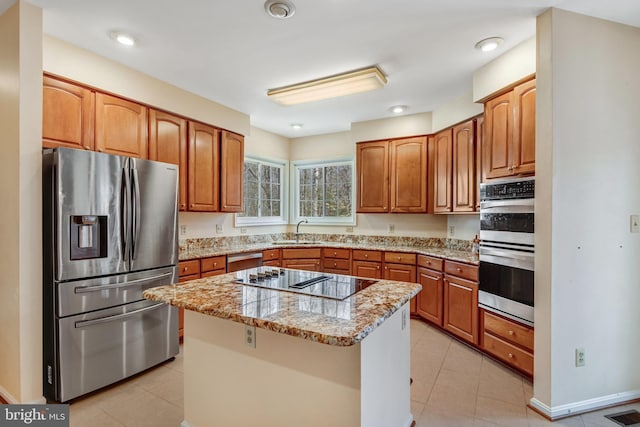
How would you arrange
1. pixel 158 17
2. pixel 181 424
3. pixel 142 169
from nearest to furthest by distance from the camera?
pixel 181 424
pixel 158 17
pixel 142 169

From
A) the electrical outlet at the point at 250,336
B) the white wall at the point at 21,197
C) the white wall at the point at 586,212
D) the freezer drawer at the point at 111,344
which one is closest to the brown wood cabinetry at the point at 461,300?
the white wall at the point at 586,212

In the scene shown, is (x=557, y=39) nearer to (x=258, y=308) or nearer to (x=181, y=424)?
(x=258, y=308)

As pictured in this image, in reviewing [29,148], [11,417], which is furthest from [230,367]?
[29,148]

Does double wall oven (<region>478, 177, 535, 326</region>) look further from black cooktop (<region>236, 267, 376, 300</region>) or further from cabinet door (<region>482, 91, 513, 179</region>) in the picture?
black cooktop (<region>236, 267, 376, 300</region>)

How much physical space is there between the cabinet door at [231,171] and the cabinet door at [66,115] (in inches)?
56.1

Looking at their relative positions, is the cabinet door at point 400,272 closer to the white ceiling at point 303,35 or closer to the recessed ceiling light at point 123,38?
the white ceiling at point 303,35

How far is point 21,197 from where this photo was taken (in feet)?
6.72

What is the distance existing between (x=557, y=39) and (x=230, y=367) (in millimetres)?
2745

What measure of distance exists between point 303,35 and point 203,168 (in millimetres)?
1887

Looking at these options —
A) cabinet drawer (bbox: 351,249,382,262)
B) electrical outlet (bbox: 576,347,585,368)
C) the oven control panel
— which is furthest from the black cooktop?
cabinet drawer (bbox: 351,249,382,262)

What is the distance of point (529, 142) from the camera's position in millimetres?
2332

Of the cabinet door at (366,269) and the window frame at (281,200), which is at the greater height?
the window frame at (281,200)

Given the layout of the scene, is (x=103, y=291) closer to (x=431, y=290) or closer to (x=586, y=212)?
(x=431, y=290)

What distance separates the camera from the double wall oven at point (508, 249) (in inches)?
89.6
